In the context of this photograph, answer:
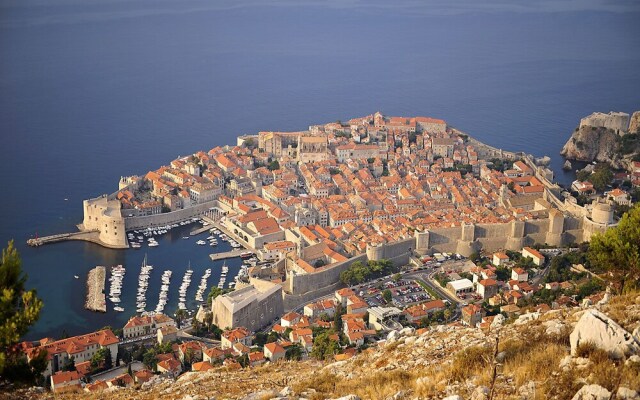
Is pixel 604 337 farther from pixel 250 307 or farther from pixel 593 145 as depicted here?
pixel 593 145

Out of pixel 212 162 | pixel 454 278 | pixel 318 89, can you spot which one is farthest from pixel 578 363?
pixel 318 89

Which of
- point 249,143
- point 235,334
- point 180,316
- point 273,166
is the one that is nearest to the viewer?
point 235,334

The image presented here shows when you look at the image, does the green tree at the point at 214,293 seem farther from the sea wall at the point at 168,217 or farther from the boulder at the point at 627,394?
the boulder at the point at 627,394

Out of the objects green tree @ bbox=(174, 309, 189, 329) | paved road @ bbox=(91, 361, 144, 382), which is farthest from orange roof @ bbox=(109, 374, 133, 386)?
green tree @ bbox=(174, 309, 189, 329)

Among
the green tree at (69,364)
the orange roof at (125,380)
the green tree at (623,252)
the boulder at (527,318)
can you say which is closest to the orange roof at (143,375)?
the orange roof at (125,380)

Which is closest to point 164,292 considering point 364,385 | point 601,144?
point 364,385

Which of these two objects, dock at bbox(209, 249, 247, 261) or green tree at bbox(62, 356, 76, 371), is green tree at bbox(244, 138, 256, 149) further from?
green tree at bbox(62, 356, 76, 371)

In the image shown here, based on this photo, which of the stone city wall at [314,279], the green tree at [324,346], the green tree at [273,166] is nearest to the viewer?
the green tree at [324,346]
